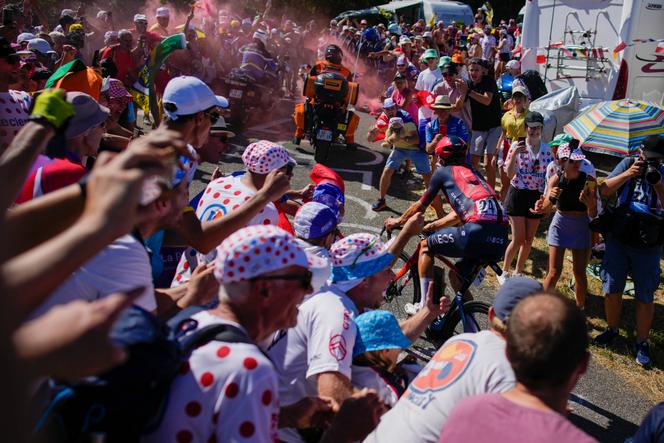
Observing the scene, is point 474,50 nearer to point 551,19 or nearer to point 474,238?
point 551,19

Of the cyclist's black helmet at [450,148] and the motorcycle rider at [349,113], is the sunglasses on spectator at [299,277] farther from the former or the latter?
the motorcycle rider at [349,113]

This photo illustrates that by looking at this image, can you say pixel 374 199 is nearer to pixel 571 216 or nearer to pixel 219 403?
pixel 571 216

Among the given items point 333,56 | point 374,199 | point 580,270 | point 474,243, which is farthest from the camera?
point 333,56

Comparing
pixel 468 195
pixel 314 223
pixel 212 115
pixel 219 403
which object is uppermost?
pixel 212 115

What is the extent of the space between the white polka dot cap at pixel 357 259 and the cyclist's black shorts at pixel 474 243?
201 cm

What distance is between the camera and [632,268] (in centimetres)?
516

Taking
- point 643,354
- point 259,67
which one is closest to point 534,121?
point 643,354

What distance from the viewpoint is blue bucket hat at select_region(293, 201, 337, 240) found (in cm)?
348

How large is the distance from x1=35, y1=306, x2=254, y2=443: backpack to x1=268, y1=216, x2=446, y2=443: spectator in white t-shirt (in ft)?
2.99

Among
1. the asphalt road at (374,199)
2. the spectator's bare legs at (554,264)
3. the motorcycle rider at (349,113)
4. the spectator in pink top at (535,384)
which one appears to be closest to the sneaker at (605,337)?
the asphalt road at (374,199)

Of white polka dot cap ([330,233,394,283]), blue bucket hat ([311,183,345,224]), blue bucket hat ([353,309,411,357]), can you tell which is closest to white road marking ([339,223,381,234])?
blue bucket hat ([311,183,345,224])

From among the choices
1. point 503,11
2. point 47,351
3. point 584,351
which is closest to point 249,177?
point 584,351

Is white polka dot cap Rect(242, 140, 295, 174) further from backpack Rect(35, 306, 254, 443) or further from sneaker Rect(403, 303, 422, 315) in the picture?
sneaker Rect(403, 303, 422, 315)

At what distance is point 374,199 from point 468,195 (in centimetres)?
345
